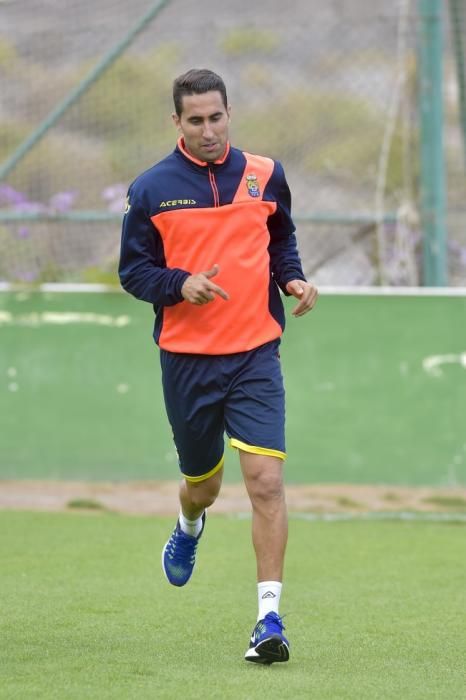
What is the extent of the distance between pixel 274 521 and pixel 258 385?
22.4 inches

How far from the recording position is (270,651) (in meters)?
5.01

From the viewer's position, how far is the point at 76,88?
1173cm

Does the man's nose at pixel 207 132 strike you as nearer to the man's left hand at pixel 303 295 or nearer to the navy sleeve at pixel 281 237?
the navy sleeve at pixel 281 237

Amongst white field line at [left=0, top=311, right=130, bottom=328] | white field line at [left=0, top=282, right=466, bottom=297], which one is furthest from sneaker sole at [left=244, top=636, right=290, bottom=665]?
white field line at [left=0, top=311, right=130, bottom=328]

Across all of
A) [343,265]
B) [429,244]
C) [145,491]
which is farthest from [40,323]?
[429,244]

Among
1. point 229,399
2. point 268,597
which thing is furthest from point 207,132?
point 268,597

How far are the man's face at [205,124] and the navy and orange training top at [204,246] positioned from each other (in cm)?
8

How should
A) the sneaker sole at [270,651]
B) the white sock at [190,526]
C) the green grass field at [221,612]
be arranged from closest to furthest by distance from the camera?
the green grass field at [221,612], the sneaker sole at [270,651], the white sock at [190,526]

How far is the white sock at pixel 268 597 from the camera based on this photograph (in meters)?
5.15

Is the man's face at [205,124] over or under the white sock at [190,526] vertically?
over

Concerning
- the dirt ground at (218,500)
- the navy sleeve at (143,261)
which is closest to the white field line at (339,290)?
the dirt ground at (218,500)

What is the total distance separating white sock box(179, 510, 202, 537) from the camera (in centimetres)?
621

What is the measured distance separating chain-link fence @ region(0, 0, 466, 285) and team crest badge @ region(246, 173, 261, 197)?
19.3 ft

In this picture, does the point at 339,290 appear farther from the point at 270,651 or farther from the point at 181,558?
the point at 270,651
